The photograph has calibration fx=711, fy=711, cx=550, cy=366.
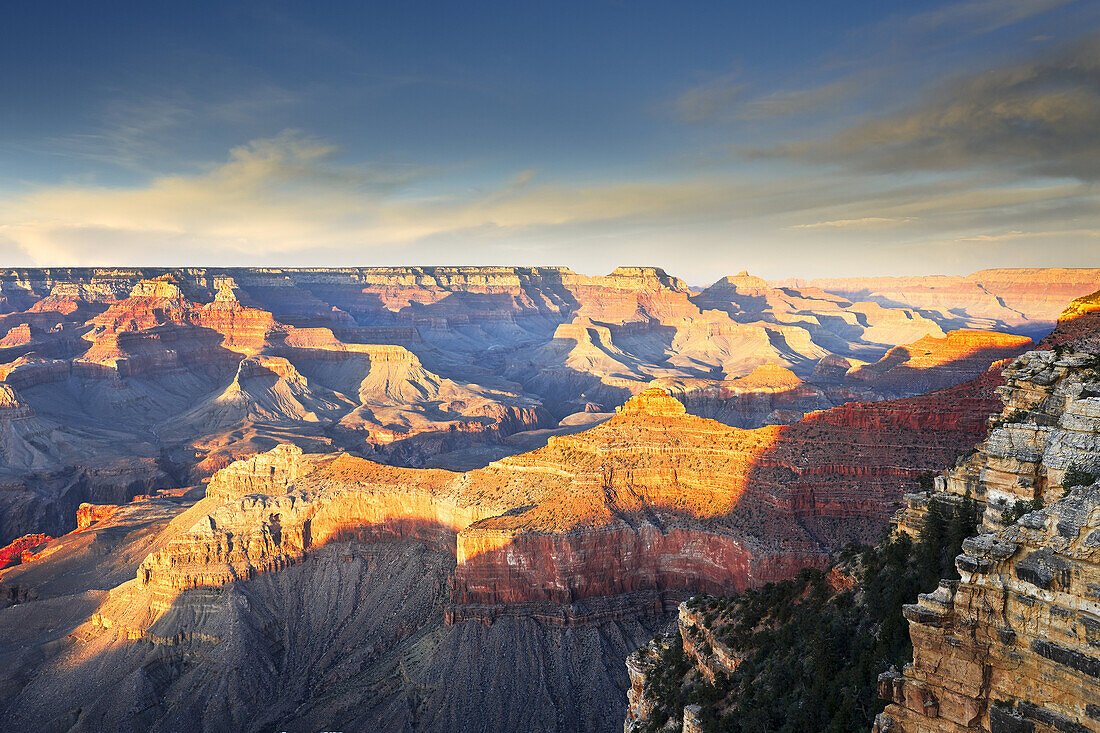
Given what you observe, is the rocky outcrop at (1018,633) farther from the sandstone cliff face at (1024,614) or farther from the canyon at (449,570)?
the canyon at (449,570)

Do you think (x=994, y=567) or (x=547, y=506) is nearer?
(x=994, y=567)

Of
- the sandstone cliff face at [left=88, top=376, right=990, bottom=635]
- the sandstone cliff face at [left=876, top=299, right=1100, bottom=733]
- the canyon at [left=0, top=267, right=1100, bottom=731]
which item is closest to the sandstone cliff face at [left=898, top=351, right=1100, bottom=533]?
the sandstone cliff face at [left=876, top=299, right=1100, bottom=733]

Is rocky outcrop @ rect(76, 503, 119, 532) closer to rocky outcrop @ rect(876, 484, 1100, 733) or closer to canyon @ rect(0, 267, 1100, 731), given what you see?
canyon @ rect(0, 267, 1100, 731)

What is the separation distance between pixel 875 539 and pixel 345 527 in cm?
4843

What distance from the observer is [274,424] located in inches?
6565

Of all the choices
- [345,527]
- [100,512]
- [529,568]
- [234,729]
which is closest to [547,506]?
[529,568]

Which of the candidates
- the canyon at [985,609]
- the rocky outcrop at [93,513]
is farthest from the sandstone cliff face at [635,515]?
the rocky outcrop at [93,513]

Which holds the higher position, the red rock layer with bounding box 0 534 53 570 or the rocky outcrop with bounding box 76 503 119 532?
the rocky outcrop with bounding box 76 503 119 532

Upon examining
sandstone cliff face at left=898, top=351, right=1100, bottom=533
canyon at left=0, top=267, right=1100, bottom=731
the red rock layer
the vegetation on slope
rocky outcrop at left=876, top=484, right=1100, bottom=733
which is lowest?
the red rock layer

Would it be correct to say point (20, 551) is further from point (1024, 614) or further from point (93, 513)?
point (1024, 614)

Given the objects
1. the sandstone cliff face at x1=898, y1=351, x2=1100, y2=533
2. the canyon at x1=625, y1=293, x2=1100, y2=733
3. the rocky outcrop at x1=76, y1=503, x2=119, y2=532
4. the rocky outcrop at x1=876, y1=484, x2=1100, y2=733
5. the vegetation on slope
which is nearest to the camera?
the rocky outcrop at x1=876, y1=484, x2=1100, y2=733

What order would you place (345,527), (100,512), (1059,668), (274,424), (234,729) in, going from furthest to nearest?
(274,424) < (100,512) < (345,527) < (234,729) < (1059,668)

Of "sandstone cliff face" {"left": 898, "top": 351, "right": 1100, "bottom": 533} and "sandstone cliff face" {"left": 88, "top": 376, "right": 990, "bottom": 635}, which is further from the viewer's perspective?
"sandstone cliff face" {"left": 88, "top": 376, "right": 990, "bottom": 635}

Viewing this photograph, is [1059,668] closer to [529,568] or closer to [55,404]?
[529,568]
